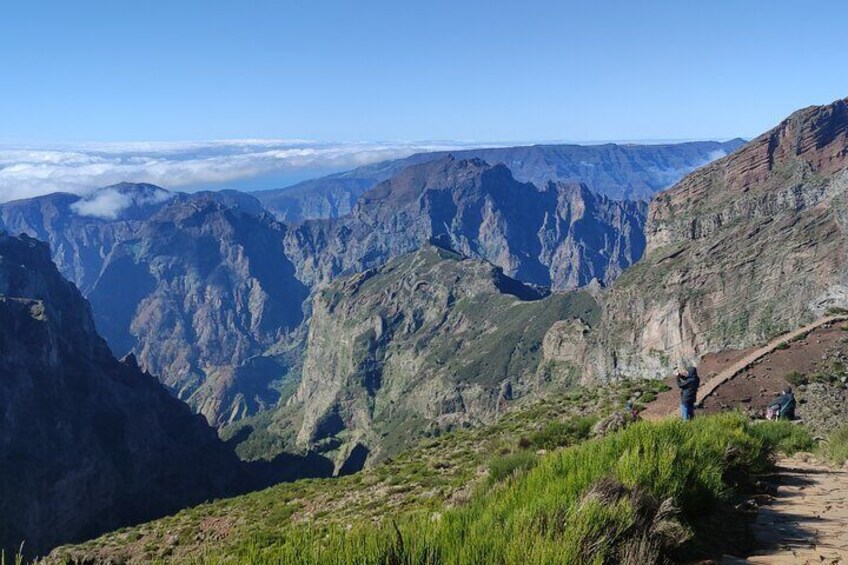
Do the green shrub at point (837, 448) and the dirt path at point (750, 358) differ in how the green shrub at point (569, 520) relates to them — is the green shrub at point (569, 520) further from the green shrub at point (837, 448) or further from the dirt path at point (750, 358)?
the dirt path at point (750, 358)

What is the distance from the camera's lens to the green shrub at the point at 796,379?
105 feet

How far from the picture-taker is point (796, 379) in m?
32.0

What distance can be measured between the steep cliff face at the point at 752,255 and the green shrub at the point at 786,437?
11169cm

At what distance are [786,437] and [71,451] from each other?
7321 inches

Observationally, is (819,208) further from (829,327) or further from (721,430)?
(721,430)

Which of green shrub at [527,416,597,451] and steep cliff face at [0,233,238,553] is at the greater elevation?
green shrub at [527,416,597,451]

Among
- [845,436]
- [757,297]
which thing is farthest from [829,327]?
[757,297]

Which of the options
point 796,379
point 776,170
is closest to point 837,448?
point 796,379

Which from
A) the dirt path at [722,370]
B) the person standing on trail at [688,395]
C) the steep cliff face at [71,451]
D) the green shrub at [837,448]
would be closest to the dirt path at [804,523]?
the green shrub at [837,448]

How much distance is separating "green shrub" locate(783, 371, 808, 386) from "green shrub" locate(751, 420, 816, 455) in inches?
605

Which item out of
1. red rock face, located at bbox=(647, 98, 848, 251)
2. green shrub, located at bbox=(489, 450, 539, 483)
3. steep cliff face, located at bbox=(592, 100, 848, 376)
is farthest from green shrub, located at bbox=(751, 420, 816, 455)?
red rock face, located at bbox=(647, 98, 848, 251)

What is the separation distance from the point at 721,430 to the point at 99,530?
541 feet

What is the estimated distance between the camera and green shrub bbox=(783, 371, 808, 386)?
3188 cm

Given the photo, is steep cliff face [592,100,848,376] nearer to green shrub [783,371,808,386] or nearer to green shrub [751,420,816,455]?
green shrub [783,371,808,386]
